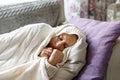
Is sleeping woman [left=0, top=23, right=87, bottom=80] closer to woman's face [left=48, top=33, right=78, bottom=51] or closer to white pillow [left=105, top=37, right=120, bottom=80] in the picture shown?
woman's face [left=48, top=33, right=78, bottom=51]

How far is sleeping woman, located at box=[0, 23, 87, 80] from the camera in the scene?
3.69 feet

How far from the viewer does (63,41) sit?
1269 mm

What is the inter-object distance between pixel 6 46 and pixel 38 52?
20 cm

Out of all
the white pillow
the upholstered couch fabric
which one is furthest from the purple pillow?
the upholstered couch fabric

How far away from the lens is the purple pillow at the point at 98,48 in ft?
3.71

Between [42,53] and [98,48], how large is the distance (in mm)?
330

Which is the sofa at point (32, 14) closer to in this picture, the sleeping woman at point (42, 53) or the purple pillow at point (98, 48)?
the purple pillow at point (98, 48)

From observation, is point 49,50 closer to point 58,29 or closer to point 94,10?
point 58,29

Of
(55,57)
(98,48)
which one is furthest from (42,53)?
(98,48)

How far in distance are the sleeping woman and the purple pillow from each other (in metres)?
0.05

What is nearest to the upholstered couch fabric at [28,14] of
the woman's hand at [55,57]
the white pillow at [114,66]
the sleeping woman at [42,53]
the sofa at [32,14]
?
the sofa at [32,14]

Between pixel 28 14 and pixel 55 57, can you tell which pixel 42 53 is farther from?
pixel 28 14

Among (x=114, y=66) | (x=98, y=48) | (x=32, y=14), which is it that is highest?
(x=32, y=14)

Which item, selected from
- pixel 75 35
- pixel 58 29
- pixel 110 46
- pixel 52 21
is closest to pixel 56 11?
pixel 52 21
